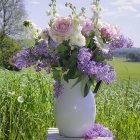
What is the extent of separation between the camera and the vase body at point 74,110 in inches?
114

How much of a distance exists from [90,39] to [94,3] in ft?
0.81

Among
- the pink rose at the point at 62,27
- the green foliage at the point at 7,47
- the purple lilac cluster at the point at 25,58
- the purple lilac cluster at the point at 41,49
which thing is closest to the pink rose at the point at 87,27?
the pink rose at the point at 62,27

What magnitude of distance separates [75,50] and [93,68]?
17cm

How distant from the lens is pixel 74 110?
9.48 feet

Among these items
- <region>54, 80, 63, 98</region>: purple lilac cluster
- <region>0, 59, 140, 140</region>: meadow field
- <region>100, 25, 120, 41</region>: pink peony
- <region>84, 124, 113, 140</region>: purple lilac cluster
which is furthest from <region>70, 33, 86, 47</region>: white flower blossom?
<region>0, 59, 140, 140</region>: meadow field

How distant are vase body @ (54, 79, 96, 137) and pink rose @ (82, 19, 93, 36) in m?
0.29

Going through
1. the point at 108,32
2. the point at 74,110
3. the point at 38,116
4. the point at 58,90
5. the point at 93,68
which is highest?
the point at 108,32

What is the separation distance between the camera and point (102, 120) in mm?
4707

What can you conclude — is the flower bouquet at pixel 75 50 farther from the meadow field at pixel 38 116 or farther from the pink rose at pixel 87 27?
the meadow field at pixel 38 116

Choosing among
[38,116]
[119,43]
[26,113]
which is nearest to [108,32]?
[119,43]

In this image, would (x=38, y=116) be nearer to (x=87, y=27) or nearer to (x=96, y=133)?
(x=96, y=133)

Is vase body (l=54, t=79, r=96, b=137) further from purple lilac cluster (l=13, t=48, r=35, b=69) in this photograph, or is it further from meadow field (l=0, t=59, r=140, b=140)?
meadow field (l=0, t=59, r=140, b=140)

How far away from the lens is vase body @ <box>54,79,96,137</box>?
289cm

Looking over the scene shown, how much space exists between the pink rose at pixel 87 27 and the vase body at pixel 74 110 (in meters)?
0.29
